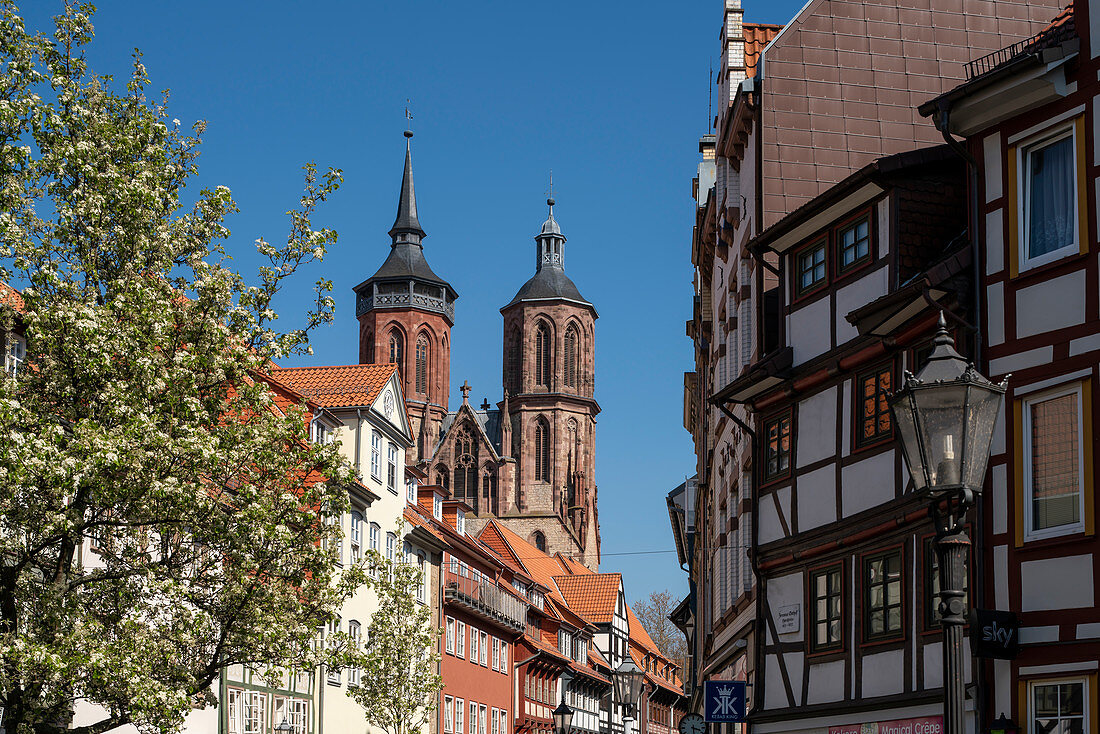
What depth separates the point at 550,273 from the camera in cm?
15138

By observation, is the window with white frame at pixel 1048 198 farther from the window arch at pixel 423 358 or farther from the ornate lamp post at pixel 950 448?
the window arch at pixel 423 358

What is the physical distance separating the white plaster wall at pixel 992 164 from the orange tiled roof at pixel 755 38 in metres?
13.2

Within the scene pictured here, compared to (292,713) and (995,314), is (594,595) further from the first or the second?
(995,314)

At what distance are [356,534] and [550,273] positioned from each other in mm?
111686

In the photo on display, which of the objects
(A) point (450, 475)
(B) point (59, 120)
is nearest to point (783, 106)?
(B) point (59, 120)

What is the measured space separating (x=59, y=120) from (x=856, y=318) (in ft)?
33.4

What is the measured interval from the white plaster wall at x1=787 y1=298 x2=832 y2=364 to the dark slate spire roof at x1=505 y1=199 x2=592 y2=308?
412ft

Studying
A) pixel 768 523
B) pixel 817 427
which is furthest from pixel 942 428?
pixel 768 523

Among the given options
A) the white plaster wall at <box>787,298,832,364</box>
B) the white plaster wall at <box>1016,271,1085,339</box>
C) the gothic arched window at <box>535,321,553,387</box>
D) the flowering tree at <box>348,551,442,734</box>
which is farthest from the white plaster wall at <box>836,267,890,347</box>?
the gothic arched window at <box>535,321,553,387</box>

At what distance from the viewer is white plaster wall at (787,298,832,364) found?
68.5 ft

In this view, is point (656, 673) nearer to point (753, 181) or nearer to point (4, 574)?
point (753, 181)

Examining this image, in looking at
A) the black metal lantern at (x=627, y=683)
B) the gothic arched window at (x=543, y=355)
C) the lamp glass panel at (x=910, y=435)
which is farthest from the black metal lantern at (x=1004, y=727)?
the gothic arched window at (x=543, y=355)

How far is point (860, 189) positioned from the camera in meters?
19.6

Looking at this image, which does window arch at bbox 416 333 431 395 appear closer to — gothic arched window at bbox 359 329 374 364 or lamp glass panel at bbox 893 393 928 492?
gothic arched window at bbox 359 329 374 364
